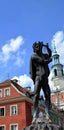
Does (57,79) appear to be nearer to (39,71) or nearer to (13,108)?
(13,108)

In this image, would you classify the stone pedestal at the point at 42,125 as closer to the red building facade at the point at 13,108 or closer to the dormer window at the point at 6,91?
the red building facade at the point at 13,108

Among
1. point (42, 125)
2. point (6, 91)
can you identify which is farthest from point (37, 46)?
point (6, 91)

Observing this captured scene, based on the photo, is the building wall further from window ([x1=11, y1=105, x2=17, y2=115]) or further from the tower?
the tower

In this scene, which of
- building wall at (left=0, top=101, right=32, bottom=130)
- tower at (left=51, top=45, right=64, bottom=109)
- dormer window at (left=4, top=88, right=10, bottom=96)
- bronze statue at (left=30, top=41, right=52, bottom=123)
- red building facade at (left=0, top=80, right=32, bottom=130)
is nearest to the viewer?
bronze statue at (left=30, top=41, right=52, bottom=123)

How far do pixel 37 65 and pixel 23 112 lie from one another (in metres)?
32.8

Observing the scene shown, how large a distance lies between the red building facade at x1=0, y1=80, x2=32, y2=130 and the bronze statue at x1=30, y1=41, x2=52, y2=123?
31.9m

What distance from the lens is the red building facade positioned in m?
42.5

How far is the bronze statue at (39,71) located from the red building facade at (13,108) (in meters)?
31.9

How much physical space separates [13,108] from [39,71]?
33852 mm

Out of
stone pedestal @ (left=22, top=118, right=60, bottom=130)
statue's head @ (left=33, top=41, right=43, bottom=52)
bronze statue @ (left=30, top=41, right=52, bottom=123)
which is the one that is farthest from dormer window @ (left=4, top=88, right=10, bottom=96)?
stone pedestal @ (left=22, top=118, right=60, bottom=130)

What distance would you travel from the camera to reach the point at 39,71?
10617 mm

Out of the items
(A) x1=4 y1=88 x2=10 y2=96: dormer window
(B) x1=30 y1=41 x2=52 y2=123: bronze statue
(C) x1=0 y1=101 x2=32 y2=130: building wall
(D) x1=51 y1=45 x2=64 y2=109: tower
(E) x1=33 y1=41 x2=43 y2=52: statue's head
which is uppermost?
(D) x1=51 y1=45 x2=64 y2=109: tower

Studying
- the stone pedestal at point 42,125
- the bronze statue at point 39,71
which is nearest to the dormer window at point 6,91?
the bronze statue at point 39,71

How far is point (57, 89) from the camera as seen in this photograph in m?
91.2
